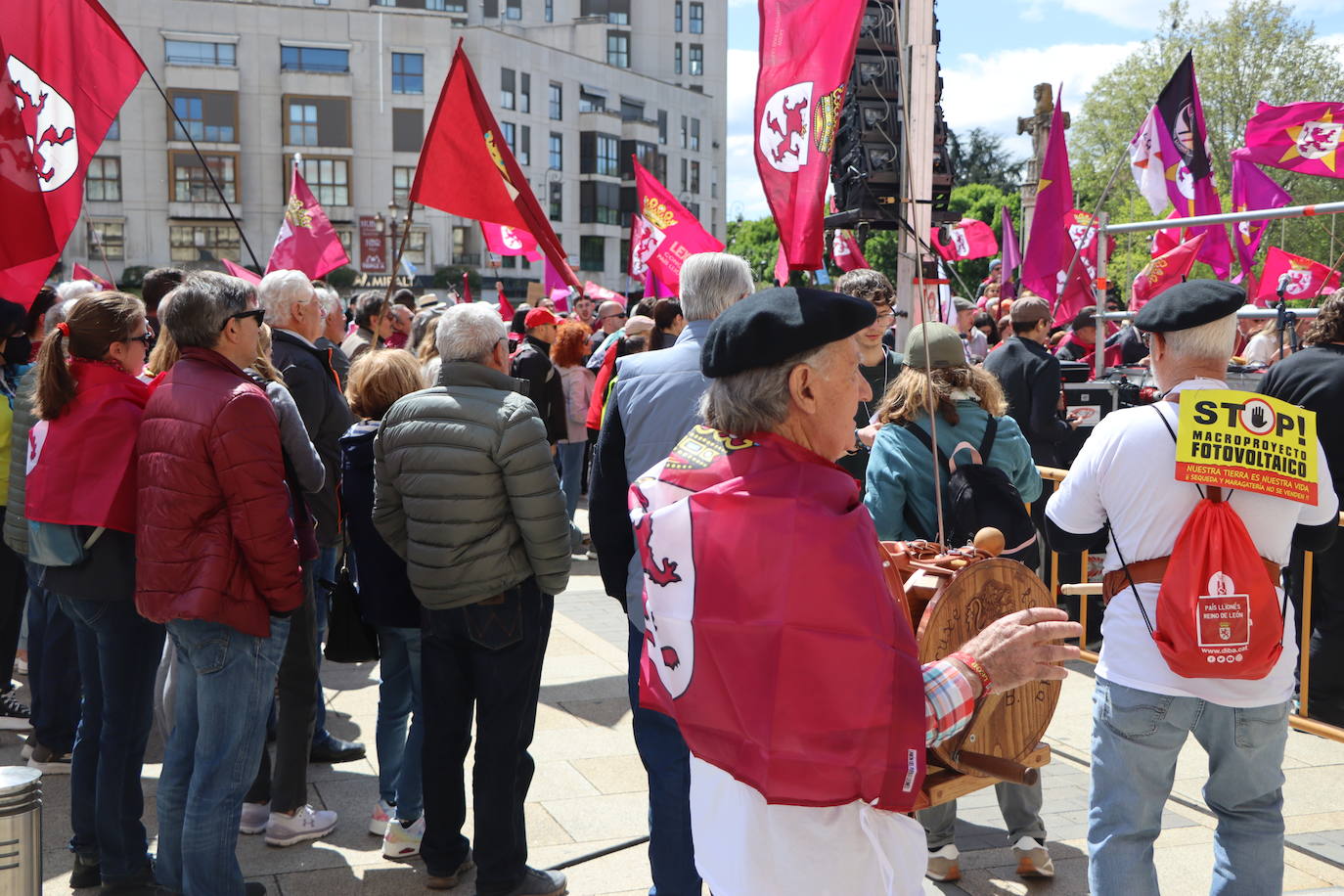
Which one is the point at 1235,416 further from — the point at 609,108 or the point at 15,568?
the point at 609,108

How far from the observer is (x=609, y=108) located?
73.4m

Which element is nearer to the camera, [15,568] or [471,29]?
[15,568]

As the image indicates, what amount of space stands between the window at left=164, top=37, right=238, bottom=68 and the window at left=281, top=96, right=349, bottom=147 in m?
3.31

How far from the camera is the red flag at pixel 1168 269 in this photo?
11.7m

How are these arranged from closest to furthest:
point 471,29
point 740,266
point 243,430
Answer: point 243,430
point 740,266
point 471,29

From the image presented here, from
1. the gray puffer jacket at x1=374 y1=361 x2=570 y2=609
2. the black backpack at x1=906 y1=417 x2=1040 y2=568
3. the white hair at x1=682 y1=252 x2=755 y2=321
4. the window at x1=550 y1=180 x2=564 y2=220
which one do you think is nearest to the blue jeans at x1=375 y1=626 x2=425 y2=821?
the gray puffer jacket at x1=374 y1=361 x2=570 y2=609

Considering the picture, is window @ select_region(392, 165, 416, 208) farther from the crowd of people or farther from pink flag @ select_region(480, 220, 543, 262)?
the crowd of people

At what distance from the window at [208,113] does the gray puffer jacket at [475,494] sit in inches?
2304

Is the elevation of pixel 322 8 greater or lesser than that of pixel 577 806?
greater

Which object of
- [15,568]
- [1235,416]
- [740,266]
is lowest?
[15,568]

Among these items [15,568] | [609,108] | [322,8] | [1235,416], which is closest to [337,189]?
[322,8]

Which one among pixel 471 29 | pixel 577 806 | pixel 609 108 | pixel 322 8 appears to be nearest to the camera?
pixel 577 806

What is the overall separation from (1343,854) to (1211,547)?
2198 mm

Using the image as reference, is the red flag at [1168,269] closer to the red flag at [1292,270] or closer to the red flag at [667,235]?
the red flag at [1292,270]
